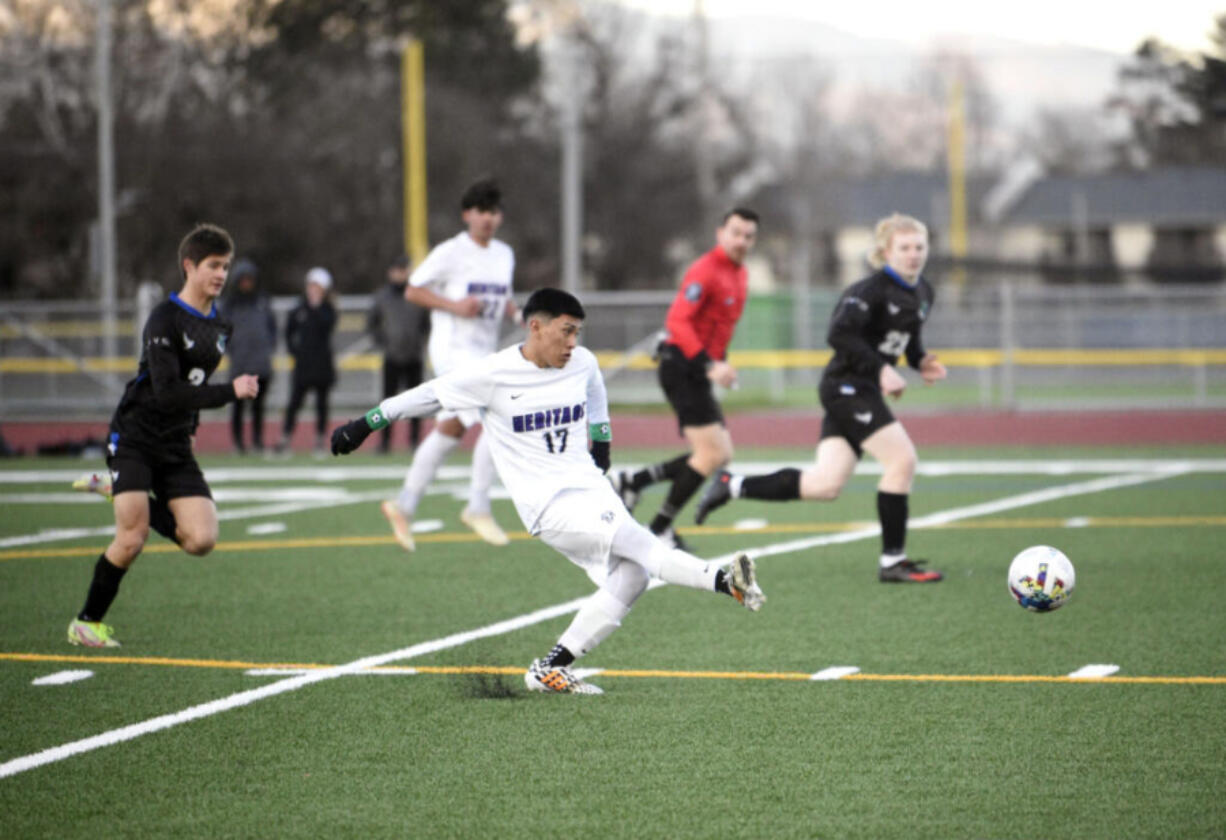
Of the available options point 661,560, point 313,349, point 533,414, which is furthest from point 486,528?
point 313,349

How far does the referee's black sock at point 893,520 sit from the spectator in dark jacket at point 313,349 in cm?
1095

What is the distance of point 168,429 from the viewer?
310 inches

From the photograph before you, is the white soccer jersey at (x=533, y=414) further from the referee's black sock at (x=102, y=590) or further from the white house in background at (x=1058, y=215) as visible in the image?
the white house in background at (x=1058, y=215)

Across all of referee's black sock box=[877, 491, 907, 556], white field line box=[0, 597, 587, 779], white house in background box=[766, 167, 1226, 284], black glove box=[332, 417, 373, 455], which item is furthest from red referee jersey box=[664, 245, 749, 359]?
Answer: white house in background box=[766, 167, 1226, 284]

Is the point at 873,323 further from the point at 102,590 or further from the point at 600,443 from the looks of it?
the point at 102,590

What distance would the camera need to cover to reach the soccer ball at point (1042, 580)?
25.2ft

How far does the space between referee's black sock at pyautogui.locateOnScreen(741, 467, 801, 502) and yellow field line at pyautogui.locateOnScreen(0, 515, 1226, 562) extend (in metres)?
1.95

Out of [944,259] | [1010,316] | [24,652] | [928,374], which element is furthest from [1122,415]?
[944,259]

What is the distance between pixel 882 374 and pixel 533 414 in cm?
324

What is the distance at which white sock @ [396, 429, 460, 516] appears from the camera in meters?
10.9

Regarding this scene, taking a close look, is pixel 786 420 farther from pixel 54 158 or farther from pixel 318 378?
pixel 54 158

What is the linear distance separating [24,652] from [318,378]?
11.8 metres

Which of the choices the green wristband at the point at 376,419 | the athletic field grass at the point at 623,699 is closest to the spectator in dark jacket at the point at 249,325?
the athletic field grass at the point at 623,699

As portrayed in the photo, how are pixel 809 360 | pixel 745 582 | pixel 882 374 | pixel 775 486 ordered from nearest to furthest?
pixel 745 582 → pixel 882 374 → pixel 775 486 → pixel 809 360
